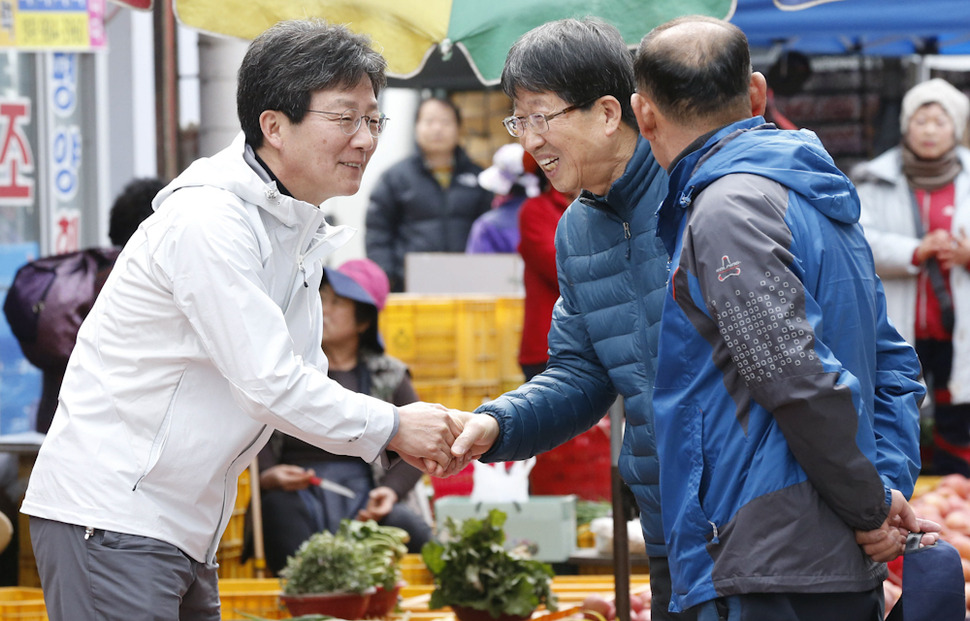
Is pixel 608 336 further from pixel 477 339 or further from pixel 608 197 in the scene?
pixel 477 339

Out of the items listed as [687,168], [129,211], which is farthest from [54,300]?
[687,168]

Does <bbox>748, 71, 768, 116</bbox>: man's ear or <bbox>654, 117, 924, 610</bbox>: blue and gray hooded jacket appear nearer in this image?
<bbox>654, 117, 924, 610</bbox>: blue and gray hooded jacket

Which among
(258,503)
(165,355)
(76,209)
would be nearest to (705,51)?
(165,355)

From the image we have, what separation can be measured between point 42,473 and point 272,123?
92cm

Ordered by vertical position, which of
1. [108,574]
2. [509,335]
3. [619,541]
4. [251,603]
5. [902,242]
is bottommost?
[251,603]

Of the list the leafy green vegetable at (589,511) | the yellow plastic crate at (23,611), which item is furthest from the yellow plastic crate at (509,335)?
the yellow plastic crate at (23,611)

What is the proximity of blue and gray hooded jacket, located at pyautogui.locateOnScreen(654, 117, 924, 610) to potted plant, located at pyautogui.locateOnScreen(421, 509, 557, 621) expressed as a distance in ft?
6.03

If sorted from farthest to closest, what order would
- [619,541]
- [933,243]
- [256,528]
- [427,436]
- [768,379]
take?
[933,243] → [256,528] → [619,541] → [427,436] → [768,379]

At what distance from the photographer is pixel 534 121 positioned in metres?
2.85

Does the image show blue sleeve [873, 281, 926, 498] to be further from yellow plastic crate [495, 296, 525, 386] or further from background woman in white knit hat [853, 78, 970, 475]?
yellow plastic crate [495, 296, 525, 386]

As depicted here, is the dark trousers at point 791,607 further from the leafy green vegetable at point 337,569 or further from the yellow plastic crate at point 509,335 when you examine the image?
the yellow plastic crate at point 509,335

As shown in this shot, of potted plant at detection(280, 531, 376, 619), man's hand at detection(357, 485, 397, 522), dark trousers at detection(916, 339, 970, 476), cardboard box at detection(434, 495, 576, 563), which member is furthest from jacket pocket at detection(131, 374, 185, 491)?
dark trousers at detection(916, 339, 970, 476)

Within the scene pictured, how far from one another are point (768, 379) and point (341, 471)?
360 centimetres

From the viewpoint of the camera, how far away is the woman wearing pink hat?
5234 mm
